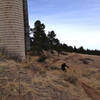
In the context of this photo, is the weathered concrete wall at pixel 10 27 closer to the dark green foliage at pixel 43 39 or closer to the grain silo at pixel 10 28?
the grain silo at pixel 10 28

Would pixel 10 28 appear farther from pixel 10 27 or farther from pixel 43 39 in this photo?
pixel 43 39

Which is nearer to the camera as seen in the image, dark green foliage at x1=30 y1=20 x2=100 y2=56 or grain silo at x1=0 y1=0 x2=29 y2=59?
grain silo at x1=0 y1=0 x2=29 y2=59

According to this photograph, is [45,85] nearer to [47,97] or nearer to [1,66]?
[47,97]

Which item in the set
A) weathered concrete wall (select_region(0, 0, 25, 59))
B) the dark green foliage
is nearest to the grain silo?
weathered concrete wall (select_region(0, 0, 25, 59))

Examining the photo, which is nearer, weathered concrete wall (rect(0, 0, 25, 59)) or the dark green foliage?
weathered concrete wall (rect(0, 0, 25, 59))

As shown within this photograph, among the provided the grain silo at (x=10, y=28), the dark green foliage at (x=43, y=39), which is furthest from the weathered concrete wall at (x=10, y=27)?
the dark green foliage at (x=43, y=39)

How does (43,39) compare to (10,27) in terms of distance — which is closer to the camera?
(10,27)

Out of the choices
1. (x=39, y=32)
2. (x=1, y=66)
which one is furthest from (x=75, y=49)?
(x=1, y=66)

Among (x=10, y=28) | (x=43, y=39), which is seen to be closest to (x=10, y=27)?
(x=10, y=28)

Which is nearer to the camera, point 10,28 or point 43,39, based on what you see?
point 10,28

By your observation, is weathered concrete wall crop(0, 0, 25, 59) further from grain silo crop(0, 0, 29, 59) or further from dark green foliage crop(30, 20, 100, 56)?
dark green foliage crop(30, 20, 100, 56)

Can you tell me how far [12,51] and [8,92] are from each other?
5.28 meters

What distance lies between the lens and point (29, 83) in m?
6.42

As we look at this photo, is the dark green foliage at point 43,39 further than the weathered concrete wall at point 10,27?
Yes
